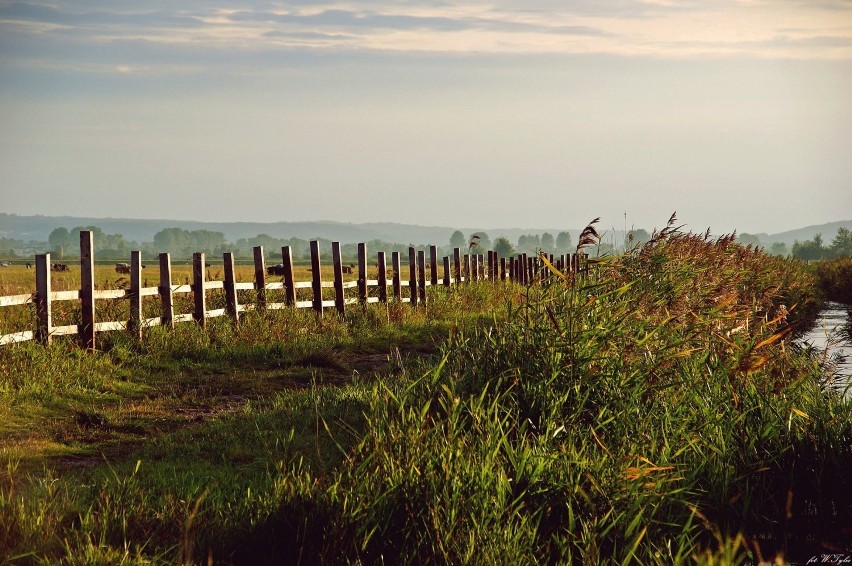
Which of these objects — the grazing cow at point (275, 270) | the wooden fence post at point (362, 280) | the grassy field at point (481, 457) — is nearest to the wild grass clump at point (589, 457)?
the grassy field at point (481, 457)

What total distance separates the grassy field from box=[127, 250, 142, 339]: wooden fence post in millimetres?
2308

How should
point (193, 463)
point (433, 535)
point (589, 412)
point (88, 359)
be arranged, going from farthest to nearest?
point (88, 359) < point (193, 463) < point (589, 412) < point (433, 535)

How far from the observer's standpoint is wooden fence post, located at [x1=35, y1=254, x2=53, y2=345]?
13695 millimetres

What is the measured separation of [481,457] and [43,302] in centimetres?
1015

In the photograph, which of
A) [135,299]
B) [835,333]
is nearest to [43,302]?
[135,299]

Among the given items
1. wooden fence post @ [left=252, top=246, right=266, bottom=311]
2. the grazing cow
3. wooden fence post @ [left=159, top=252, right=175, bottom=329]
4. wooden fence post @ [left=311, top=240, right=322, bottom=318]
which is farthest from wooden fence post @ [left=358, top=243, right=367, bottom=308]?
wooden fence post @ [left=159, top=252, right=175, bottom=329]

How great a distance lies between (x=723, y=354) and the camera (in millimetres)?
9172

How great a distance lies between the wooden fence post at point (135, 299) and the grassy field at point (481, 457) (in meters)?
2.31

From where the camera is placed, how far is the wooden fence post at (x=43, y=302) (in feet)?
44.9

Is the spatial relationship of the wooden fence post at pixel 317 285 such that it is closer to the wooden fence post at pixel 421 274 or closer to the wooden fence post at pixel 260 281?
the wooden fence post at pixel 260 281

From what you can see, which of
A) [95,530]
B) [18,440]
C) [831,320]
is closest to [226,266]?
[18,440]

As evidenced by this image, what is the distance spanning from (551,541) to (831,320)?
21978 millimetres

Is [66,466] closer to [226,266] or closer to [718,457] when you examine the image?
[718,457]

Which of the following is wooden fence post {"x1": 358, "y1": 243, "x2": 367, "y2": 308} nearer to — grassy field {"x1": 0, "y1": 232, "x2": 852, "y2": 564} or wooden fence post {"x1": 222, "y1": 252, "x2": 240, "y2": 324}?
wooden fence post {"x1": 222, "y1": 252, "x2": 240, "y2": 324}
